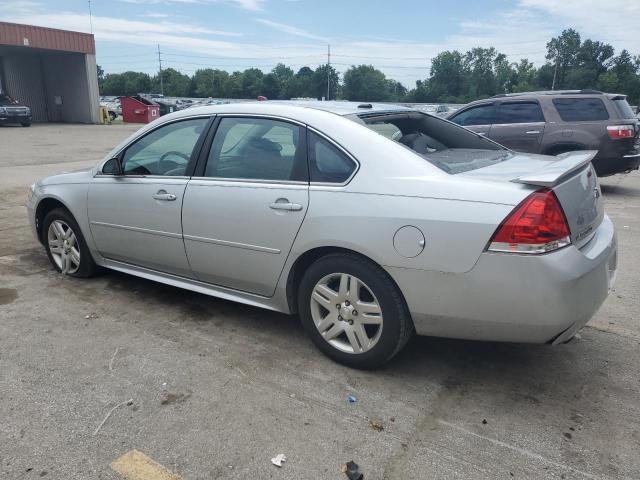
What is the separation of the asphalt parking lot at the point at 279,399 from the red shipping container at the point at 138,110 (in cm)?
3160

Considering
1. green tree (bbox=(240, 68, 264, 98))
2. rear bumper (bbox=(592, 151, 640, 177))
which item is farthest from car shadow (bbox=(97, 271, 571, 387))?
green tree (bbox=(240, 68, 264, 98))

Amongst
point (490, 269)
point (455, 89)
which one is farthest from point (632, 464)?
point (455, 89)

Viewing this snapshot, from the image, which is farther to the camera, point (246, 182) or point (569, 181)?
point (246, 182)

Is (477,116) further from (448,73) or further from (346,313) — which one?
(448,73)

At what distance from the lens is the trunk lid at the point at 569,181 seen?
2646 millimetres

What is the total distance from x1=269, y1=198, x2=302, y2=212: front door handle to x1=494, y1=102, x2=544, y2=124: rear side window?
743cm

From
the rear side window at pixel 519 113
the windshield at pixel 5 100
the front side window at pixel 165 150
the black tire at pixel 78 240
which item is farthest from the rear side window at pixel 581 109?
the windshield at pixel 5 100

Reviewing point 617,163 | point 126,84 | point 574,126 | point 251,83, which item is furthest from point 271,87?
point 126,84

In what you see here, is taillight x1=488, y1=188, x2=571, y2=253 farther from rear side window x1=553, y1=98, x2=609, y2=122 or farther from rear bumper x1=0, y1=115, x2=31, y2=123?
rear bumper x1=0, y1=115, x2=31, y2=123

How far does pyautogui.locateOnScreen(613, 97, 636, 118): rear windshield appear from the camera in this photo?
8852 millimetres

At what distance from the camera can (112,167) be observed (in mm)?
4145

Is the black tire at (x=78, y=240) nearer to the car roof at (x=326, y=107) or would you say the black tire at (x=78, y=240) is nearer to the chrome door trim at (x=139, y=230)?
the chrome door trim at (x=139, y=230)

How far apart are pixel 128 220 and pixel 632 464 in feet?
11.4

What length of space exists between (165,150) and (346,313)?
1947mm
